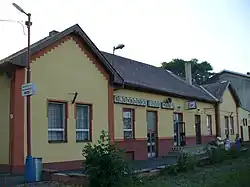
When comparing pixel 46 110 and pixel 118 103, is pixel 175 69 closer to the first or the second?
pixel 118 103

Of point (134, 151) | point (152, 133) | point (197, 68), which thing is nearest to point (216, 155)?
point (134, 151)

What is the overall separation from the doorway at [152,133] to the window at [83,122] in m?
6.59

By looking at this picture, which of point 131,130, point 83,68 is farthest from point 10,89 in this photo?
point 131,130

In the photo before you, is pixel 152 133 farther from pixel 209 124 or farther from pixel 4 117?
pixel 4 117

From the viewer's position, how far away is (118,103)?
70.8 ft

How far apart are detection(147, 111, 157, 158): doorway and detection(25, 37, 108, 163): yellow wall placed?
5.49m

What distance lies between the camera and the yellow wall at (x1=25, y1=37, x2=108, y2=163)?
53.2 feet

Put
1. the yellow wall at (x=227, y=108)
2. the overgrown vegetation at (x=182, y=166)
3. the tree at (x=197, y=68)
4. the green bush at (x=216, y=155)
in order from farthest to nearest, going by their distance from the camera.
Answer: the tree at (x=197, y=68)
the yellow wall at (x=227, y=108)
the green bush at (x=216, y=155)
the overgrown vegetation at (x=182, y=166)

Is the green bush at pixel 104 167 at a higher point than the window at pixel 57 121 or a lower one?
lower

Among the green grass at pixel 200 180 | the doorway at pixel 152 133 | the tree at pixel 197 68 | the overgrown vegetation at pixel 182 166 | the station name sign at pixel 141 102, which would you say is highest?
the tree at pixel 197 68

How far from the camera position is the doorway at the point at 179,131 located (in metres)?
28.2

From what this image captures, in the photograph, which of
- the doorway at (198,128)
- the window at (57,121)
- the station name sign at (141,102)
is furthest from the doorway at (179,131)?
the window at (57,121)

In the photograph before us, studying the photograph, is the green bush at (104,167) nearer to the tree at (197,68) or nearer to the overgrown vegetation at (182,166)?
the overgrown vegetation at (182,166)

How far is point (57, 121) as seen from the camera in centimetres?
1734
